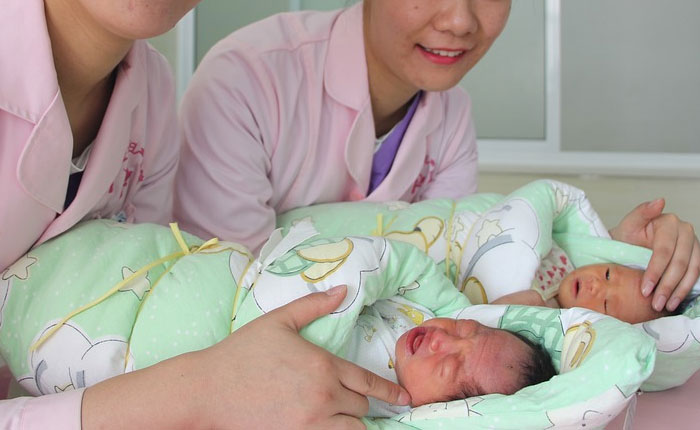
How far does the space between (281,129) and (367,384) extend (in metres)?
0.68

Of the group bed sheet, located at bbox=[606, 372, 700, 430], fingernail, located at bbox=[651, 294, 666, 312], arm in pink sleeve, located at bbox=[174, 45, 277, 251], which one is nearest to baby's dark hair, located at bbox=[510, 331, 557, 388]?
bed sheet, located at bbox=[606, 372, 700, 430]

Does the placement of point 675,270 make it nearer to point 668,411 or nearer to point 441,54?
point 668,411

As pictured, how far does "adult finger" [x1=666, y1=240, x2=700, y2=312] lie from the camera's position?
1.27 metres

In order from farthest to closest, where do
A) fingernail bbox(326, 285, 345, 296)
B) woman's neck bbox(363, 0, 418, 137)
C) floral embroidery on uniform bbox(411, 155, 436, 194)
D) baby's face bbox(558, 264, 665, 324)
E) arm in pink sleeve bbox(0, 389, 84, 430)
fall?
floral embroidery on uniform bbox(411, 155, 436, 194) < woman's neck bbox(363, 0, 418, 137) < baby's face bbox(558, 264, 665, 324) < fingernail bbox(326, 285, 345, 296) < arm in pink sleeve bbox(0, 389, 84, 430)

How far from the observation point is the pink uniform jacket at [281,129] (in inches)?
55.5

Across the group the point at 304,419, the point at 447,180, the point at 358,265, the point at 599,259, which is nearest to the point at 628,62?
the point at 447,180

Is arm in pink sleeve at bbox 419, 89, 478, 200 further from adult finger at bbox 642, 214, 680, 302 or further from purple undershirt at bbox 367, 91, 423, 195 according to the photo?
adult finger at bbox 642, 214, 680, 302

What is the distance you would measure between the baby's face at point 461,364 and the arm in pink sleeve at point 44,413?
1.32 ft

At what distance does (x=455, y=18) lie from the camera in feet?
4.50

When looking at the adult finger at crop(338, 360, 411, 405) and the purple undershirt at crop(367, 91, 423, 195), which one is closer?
the adult finger at crop(338, 360, 411, 405)

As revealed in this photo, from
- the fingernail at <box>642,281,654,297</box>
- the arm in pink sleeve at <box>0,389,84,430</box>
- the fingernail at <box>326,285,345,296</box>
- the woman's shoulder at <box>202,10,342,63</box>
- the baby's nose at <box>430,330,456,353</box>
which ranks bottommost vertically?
the fingernail at <box>642,281,654,297</box>

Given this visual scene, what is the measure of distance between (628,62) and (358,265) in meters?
1.84

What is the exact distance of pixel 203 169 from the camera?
1414 mm

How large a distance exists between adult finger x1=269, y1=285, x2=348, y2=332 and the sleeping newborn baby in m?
0.12
